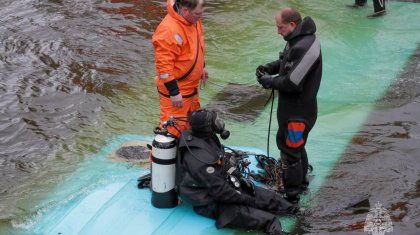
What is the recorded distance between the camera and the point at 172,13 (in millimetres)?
4723

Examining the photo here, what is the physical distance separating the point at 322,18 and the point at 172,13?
7.14 metres

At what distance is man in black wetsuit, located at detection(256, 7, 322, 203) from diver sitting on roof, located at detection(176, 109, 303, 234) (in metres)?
0.40

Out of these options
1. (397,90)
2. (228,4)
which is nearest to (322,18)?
(228,4)

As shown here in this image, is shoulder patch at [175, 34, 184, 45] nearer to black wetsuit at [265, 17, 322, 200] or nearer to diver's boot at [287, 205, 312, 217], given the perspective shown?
black wetsuit at [265, 17, 322, 200]

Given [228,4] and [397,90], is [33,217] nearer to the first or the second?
[397,90]

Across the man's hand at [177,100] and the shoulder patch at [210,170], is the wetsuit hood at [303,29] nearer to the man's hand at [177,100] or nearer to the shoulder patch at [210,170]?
the man's hand at [177,100]

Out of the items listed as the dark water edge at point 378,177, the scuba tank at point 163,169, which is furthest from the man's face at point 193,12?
the dark water edge at point 378,177

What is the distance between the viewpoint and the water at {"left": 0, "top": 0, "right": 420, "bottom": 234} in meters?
6.41

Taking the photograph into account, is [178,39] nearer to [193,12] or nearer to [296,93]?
[193,12]

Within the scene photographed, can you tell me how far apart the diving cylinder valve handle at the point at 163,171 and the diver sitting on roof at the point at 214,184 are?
0.24 ft

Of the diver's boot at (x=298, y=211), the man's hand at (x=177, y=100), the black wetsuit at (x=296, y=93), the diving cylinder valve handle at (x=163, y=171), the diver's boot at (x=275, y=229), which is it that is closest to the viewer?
the black wetsuit at (x=296, y=93)

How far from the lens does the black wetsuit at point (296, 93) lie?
4.39 meters

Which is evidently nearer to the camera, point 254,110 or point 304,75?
point 304,75

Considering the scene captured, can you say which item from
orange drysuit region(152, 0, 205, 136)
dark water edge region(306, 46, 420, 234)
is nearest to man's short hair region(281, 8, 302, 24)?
orange drysuit region(152, 0, 205, 136)
